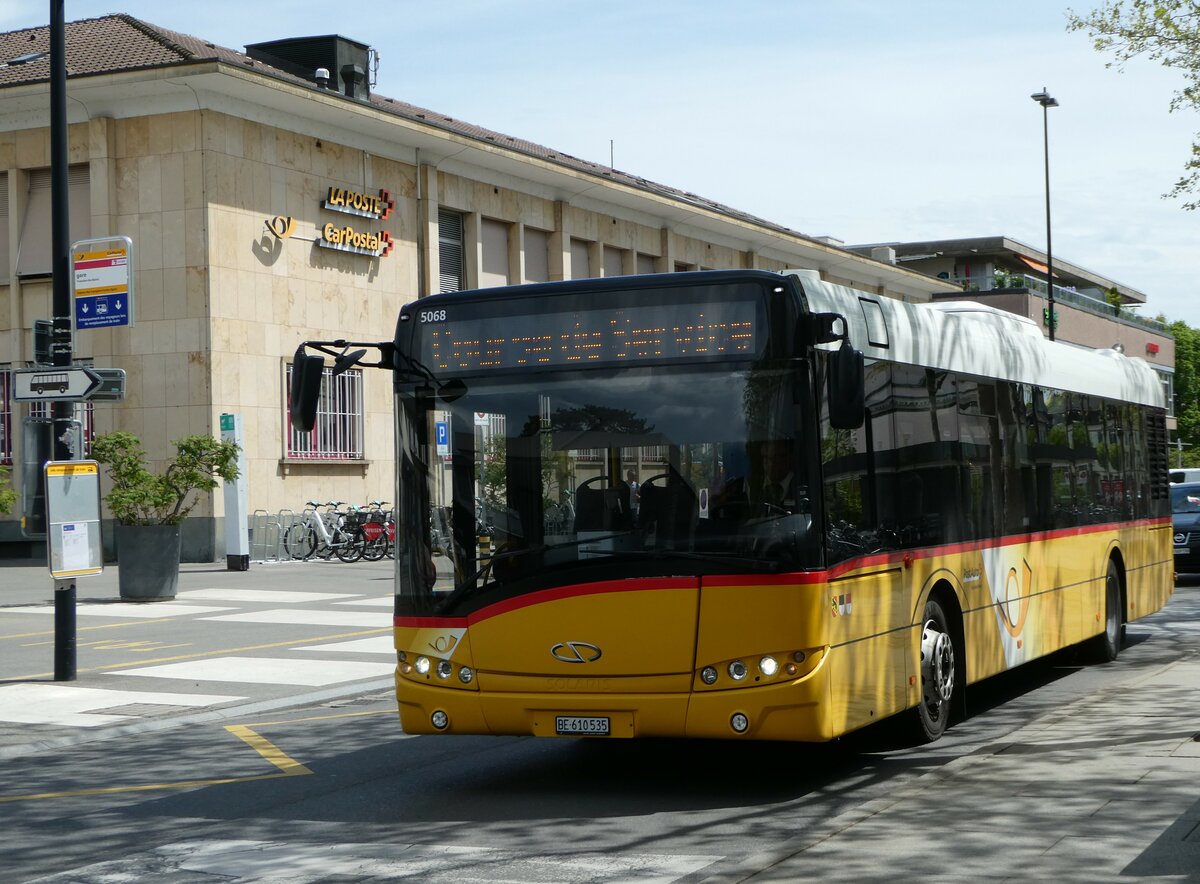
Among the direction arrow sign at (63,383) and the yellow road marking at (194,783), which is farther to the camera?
the direction arrow sign at (63,383)

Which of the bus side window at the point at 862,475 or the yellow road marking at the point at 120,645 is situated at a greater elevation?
the bus side window at the point at 862,475

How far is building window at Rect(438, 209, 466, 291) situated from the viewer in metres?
38.6

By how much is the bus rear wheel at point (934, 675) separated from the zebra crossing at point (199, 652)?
5.51m

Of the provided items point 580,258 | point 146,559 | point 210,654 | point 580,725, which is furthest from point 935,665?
point 580,258

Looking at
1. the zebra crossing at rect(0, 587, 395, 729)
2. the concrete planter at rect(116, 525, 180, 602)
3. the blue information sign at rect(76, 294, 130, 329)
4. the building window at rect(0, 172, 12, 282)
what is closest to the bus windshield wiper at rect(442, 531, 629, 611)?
the zebra crossing at rect(0, 587, 395, 729)

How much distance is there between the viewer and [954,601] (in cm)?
1063

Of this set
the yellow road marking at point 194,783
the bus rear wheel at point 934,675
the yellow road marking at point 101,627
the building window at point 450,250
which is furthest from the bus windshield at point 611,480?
the building window at point 450,250

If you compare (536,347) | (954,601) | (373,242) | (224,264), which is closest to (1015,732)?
→ (954,601)

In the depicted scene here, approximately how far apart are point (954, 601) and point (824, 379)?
2.58 meters

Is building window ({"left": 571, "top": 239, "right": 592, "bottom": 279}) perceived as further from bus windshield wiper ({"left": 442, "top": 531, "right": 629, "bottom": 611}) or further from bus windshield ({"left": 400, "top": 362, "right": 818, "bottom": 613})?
bus windshield wiper ({"left": 442, "top": 531, "right": 629, "bottom": 611})

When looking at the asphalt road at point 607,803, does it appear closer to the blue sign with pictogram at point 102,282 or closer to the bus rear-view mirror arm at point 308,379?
the bus rear-view mirror arm at point 308,379

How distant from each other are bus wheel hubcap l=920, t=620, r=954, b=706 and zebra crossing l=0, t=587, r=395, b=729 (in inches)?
217

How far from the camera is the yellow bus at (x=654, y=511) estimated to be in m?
8.34

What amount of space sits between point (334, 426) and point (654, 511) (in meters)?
26.7
